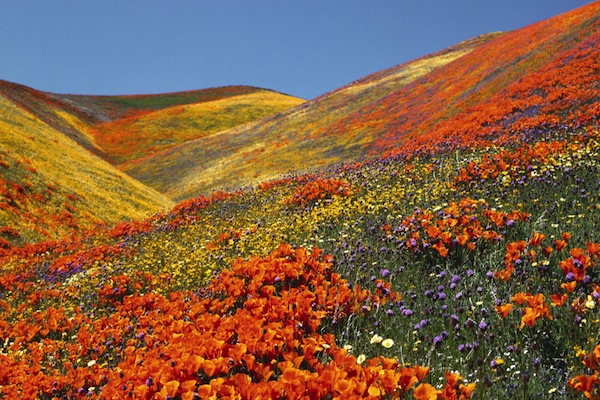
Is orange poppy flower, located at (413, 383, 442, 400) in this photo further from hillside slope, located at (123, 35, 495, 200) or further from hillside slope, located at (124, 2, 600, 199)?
hillside slope, located at (123, 35, 495, 200)

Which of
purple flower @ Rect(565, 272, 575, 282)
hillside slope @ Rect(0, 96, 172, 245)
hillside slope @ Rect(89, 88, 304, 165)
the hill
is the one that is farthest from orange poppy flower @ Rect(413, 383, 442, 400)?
hillside slope @ Rect(89, 88, 304, 165)

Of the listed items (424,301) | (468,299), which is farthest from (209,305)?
(468,299)

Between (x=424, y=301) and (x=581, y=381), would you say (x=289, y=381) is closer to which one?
(x=581, y=381)

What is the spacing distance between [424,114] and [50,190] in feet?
87.4

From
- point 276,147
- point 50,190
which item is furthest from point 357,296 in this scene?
point 276,147

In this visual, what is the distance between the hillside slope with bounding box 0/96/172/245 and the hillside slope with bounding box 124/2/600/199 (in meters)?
10.0

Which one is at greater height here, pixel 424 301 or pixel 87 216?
pixel 87 216

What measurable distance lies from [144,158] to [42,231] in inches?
1809

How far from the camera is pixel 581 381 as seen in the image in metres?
2.68

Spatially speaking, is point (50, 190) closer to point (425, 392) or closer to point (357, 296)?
point (357, 296)

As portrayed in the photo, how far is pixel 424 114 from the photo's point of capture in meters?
33.5

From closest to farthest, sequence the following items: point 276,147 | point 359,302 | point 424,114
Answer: point 359,302, point 424,114, point 276,147

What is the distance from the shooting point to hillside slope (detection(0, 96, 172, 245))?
1875cm

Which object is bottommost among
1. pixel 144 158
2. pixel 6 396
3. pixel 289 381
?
pixel 6 396
